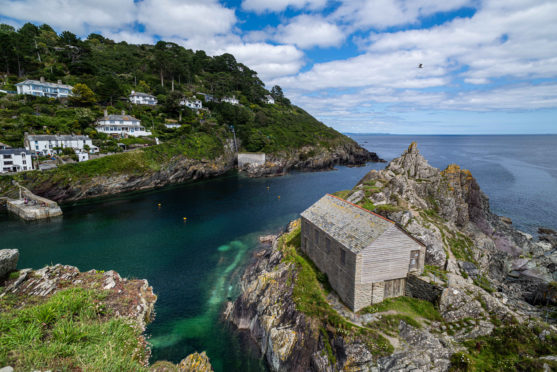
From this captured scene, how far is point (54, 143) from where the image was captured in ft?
213

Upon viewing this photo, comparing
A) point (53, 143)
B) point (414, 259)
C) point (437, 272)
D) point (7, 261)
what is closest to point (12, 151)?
point (53, 143)

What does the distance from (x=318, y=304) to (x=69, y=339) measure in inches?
634

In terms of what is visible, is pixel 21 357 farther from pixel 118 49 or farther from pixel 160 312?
pixel 118 49

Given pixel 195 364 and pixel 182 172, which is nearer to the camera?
pixel 195 364

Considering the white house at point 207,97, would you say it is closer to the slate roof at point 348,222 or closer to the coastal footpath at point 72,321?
the slate roof at point 348,222

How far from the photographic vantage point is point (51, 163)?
2415 inches

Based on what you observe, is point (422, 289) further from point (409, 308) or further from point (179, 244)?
point (179, 244)

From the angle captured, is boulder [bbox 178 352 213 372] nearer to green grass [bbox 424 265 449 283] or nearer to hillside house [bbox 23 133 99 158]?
green grass [bbox 424 265 449 283]

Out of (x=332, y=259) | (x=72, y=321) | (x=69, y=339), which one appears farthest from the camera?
(x=332, y=259)

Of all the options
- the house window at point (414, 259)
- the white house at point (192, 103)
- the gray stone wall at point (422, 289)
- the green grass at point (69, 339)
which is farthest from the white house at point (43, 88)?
the gray stone wall at point (422, 289)

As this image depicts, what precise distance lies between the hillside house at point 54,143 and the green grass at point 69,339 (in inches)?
2837

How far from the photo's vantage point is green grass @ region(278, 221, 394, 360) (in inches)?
661

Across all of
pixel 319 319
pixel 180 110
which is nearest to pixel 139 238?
pixel 319 319

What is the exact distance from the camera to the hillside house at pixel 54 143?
203 feet
